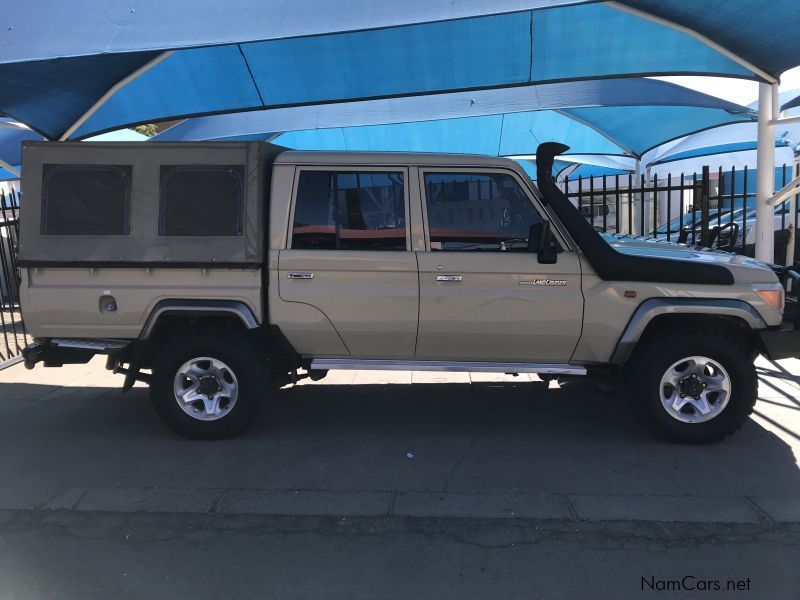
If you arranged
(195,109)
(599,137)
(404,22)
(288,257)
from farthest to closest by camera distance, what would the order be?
(599,137)
(195,109)
(404,22)
(288,257)

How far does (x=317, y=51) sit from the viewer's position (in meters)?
7.95

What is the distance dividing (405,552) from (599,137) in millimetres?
13933

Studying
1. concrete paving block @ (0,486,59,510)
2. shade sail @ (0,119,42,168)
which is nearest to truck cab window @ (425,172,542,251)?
concrete paving block @ (0,486,59,510)

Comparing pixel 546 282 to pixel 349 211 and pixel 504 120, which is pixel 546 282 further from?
pixel 504 120

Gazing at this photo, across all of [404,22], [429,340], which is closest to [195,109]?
[404,22]

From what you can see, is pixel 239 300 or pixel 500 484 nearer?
pixel 500 484

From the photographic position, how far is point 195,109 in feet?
30.7

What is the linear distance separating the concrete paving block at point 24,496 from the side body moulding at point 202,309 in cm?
127

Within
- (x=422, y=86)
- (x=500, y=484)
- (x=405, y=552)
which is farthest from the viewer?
(x=422, y=86)

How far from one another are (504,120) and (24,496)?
40.0ft

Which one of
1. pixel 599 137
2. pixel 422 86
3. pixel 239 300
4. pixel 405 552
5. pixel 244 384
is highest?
pixel 599 137

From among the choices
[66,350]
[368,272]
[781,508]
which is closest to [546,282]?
[368,272]

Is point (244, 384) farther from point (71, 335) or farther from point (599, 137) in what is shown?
point (599, 137)

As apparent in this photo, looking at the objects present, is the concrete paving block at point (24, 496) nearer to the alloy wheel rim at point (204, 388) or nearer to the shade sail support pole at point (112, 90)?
the alloy wheel rim at point (204, 388)
